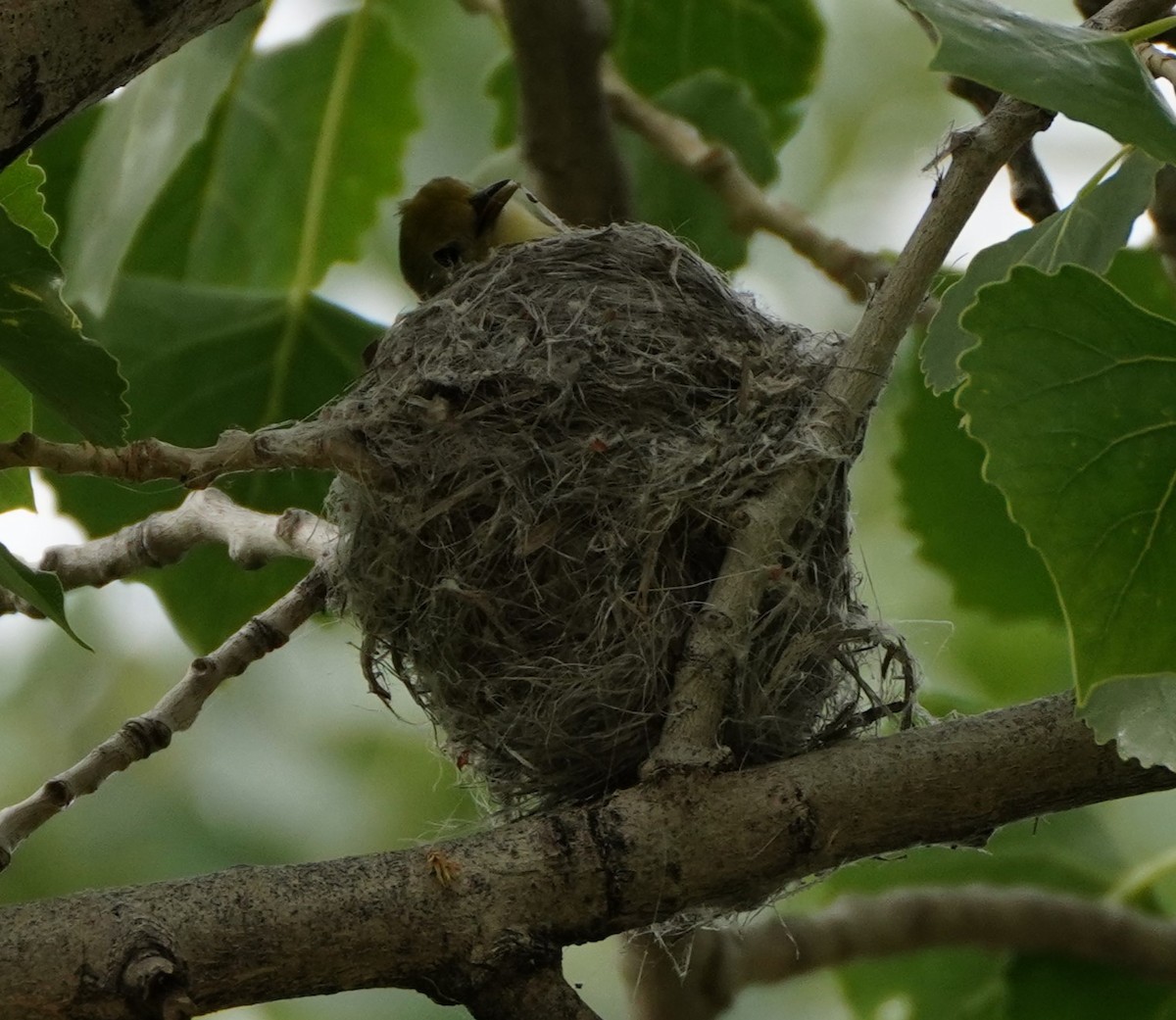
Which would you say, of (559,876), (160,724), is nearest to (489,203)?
(160,724)

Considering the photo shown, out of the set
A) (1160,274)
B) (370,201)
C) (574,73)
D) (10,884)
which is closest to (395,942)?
(574,73)

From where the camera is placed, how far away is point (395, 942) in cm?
130

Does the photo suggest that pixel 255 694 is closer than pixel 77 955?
No

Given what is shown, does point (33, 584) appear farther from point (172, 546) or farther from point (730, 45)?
point (730, 45)

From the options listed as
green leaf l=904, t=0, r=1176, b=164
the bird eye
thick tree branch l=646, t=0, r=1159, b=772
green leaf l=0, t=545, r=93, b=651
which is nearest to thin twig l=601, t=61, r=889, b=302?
the bird eye

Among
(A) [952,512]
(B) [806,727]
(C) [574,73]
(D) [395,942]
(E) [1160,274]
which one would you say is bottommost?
(D) [395,942]

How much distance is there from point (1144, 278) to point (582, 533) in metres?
1.60

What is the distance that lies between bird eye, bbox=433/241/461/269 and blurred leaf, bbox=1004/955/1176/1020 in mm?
1634

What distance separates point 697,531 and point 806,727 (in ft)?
0.83

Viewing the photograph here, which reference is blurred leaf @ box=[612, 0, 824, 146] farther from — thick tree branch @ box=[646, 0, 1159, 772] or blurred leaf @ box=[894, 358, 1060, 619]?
thick tree branch @ box=[646, 0, 1159, 772]

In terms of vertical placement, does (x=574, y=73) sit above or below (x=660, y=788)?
above

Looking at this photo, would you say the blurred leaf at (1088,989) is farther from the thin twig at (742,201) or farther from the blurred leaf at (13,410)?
the blurred leaf at (13,410)

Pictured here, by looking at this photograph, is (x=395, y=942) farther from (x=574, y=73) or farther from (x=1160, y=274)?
(x=1160, y=274)

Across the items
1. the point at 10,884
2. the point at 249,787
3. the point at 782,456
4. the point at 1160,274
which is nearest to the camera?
the point at 782,456
